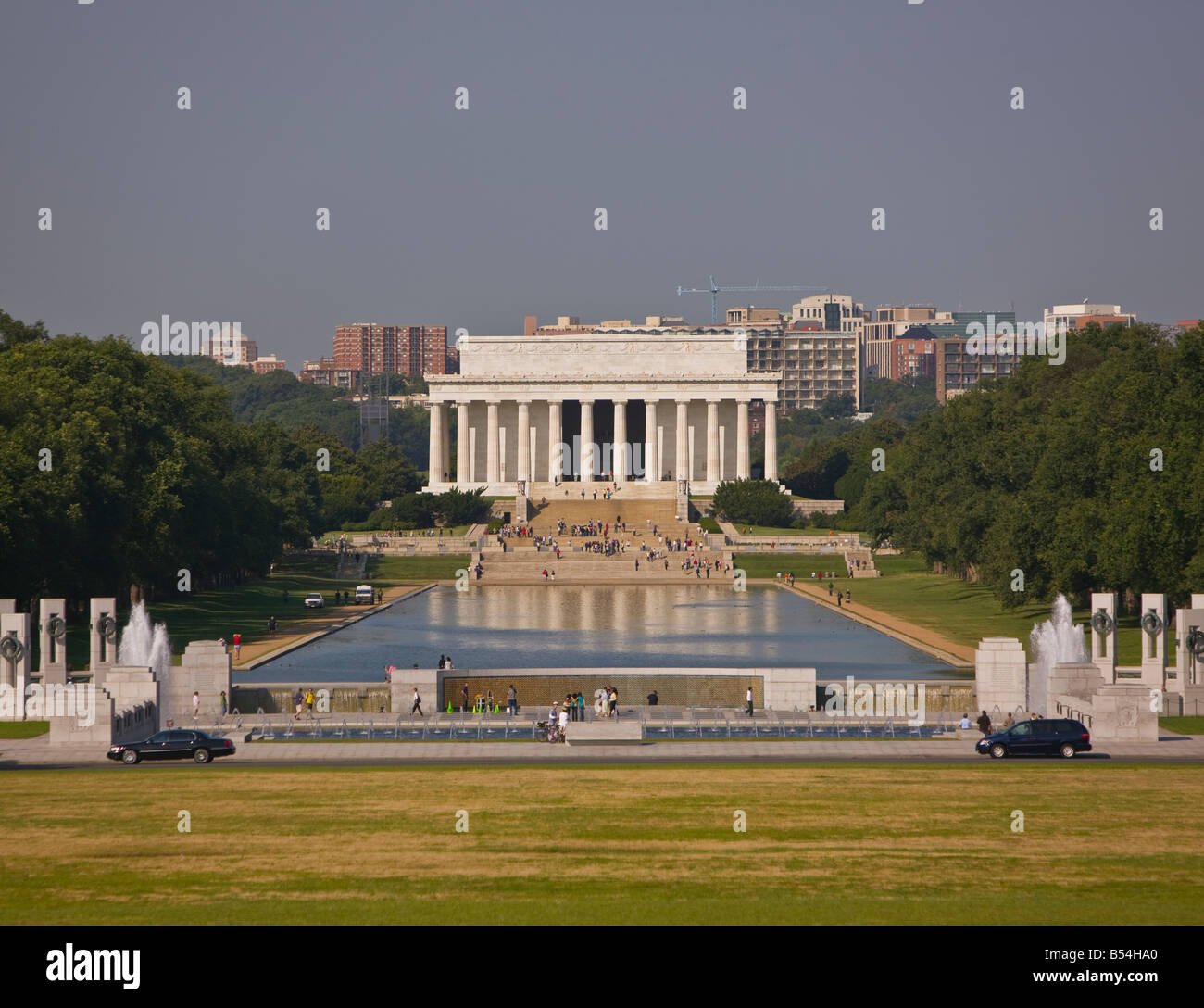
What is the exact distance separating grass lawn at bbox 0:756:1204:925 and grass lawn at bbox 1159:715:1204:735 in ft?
22.1

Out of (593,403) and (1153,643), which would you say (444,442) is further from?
(1153,643)

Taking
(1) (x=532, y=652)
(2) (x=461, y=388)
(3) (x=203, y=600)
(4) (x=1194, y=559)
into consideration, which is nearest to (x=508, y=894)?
(1) (x=532, y=652)

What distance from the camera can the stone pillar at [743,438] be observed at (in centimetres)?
14688

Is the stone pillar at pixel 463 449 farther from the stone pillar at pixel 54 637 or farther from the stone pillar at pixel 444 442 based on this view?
the stone pillar at pixel 54 637

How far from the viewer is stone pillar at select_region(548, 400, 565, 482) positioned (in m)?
147

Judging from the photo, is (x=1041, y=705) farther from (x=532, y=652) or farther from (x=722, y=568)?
(x=722, y=568)

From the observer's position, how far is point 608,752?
117 ft

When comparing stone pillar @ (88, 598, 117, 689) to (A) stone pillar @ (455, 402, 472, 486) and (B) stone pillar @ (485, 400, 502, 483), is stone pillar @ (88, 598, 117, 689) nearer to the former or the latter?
(A) stone pillar @ (455, 402, 472, 486)

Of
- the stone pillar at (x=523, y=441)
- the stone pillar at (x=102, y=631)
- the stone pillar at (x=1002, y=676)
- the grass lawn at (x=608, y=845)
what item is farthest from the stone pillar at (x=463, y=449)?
the grass lawn at (x=608, y=845)

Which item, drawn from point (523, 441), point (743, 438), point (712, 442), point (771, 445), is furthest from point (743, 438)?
point (523, 441)

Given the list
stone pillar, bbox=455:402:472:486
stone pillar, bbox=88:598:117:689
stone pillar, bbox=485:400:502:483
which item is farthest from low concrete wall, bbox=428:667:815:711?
stone pillar, bbox=485:400:502:483

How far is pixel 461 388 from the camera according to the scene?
14638 cm

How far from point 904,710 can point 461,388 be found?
107 m

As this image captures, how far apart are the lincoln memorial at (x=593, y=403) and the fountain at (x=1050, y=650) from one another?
8523cm
